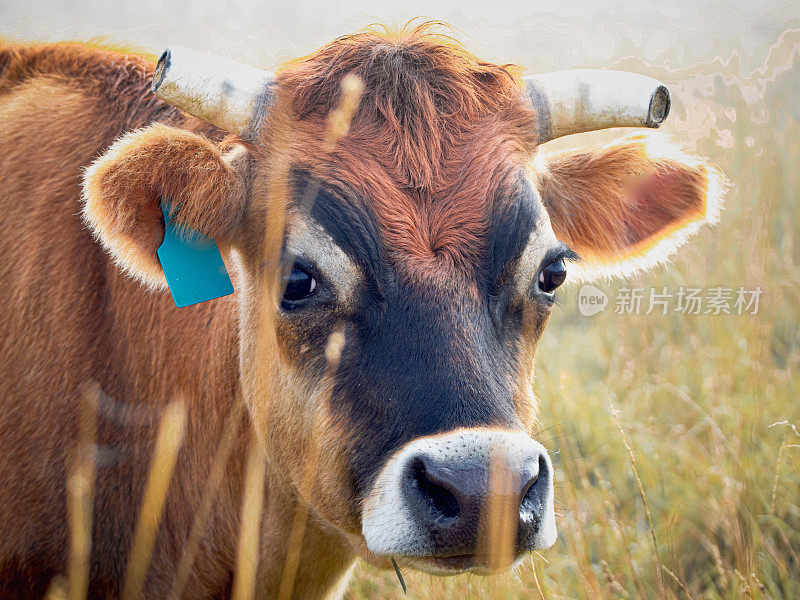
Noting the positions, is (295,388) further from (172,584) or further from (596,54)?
(596,54)

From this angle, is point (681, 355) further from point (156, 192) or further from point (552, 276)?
point (156, 192)

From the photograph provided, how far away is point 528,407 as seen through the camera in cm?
260

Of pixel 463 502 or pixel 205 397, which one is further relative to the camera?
pixel 205 397

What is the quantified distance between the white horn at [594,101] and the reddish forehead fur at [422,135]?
0.28 feet

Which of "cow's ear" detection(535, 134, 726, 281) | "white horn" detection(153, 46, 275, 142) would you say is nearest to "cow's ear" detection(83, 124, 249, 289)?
"white horn" detection(153, 46, 275, 142)

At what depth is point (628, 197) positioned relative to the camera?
3357mm

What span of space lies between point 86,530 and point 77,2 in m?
8.24

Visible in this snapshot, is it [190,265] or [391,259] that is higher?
[391,259]

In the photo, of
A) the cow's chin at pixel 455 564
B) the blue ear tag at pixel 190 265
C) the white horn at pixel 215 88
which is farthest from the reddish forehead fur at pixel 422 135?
the cow's chin at pixel 455 564

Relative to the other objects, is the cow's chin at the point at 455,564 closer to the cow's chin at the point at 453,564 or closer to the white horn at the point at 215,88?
the cow's chin at the point at 453,564

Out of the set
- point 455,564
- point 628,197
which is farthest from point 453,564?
point 628,197

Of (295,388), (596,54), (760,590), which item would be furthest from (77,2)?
(760,590)

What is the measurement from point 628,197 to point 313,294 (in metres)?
1.59

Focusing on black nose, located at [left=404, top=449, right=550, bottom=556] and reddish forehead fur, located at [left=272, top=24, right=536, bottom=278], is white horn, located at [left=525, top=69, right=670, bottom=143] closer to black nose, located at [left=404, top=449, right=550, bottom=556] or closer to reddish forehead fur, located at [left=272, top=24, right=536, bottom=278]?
reddish forehead fur, located at [left=272, top=24, right=536, bottom=278]
